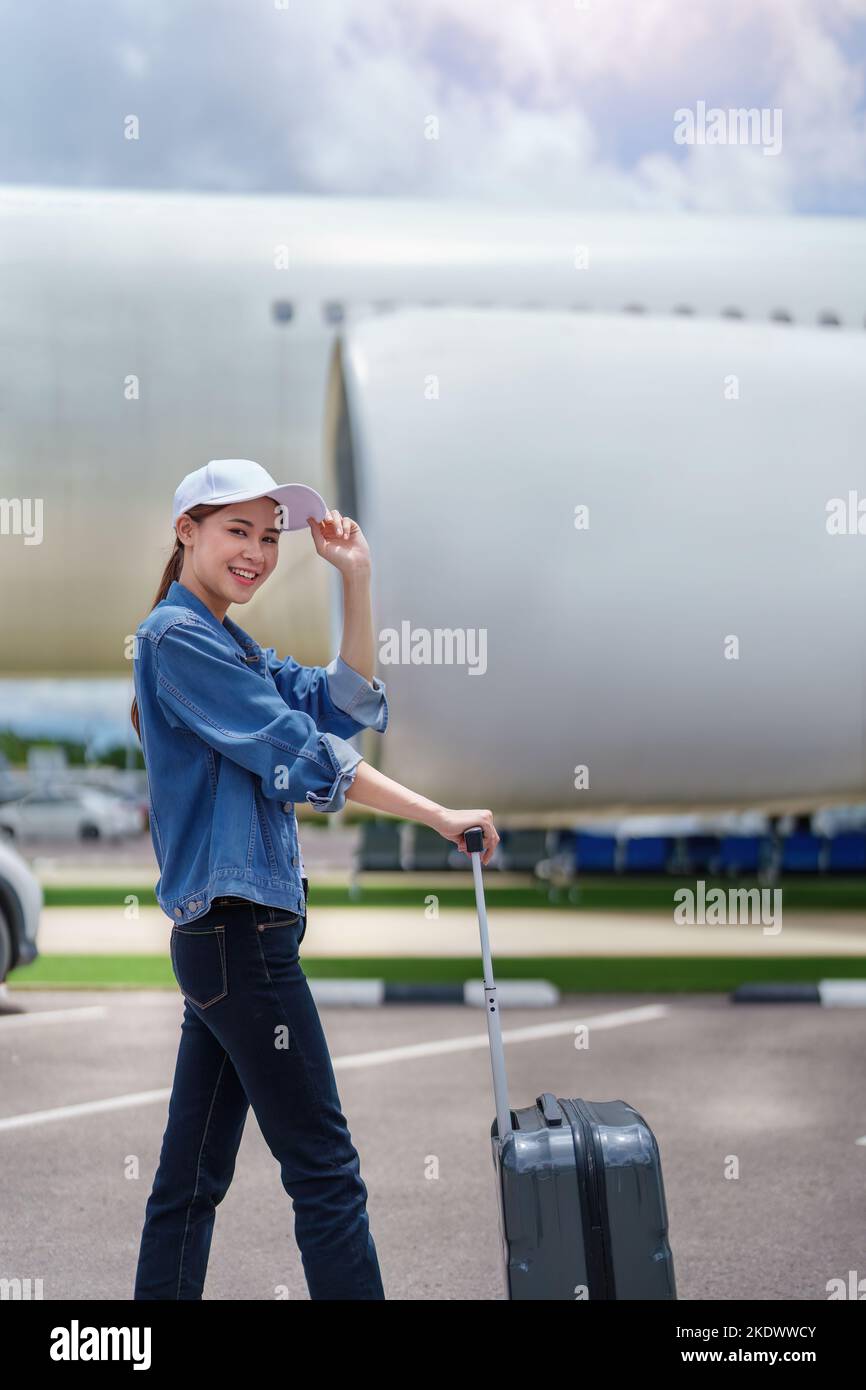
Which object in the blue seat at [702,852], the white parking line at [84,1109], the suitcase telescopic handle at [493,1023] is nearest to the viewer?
the suitcase telescopic handle at [493,1023]

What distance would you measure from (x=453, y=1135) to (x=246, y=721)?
2.55 metres

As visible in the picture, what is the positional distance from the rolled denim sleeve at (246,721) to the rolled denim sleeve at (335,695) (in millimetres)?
246

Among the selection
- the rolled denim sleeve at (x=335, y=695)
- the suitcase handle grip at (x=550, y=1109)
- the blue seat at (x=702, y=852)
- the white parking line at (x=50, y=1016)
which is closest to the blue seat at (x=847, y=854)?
the blue seat at (x=702, y=852)

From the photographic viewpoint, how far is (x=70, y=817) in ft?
98.3

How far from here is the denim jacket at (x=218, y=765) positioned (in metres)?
2.12

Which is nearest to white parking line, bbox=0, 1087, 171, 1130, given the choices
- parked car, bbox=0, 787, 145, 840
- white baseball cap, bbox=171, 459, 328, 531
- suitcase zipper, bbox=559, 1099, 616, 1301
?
suitcase zipper, bbox=559, 1099, 616, 1301

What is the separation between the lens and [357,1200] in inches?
86.7

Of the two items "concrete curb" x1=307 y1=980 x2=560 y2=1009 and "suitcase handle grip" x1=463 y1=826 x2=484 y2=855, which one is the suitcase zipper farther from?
"concrete curb" x1=307 y1=980 x2=560 y2=1009

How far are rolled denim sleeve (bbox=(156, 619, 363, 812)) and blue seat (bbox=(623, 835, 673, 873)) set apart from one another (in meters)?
14.1

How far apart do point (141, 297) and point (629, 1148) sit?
23.4 feet

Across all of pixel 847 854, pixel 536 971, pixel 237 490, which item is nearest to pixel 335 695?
pixel 237 490

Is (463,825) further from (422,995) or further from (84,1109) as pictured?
(422,995)

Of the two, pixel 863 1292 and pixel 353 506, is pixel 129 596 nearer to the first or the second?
pixel 353 506

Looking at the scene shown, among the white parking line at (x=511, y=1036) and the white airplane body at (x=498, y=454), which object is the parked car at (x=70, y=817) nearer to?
the white airplane body at (x=498, y=454)
